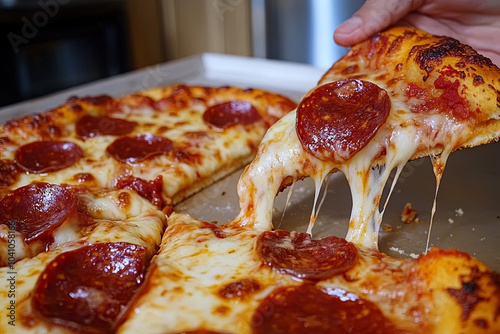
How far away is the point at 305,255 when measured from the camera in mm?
2006

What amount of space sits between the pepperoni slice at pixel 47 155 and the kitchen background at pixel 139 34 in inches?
118

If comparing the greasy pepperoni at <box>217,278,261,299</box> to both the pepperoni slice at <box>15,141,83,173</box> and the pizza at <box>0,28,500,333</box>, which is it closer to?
the pizza at <box>0,28,500,333</box>

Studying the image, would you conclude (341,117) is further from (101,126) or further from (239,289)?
(101,126)

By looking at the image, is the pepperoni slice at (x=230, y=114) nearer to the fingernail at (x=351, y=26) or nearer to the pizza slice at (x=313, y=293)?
the fingernail at (x=351, y=26)

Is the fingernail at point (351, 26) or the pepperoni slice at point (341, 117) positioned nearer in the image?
the pepperoni slice at point (341, 117)

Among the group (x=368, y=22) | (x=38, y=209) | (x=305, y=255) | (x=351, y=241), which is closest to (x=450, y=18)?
(x=368, y=22)

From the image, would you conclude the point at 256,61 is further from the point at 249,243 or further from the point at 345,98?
the point at 249,243

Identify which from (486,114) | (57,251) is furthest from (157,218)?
(486,114)

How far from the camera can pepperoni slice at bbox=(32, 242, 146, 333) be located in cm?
178

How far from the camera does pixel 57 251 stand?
216cm

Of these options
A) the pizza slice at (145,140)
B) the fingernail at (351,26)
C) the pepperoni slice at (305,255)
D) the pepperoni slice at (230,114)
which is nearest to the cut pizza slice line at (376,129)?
the pepperoni slice at (305,255)

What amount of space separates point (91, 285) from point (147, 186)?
38.9 inches

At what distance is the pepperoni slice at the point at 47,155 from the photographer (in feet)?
9.63

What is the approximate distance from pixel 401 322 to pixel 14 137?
2.46 m
